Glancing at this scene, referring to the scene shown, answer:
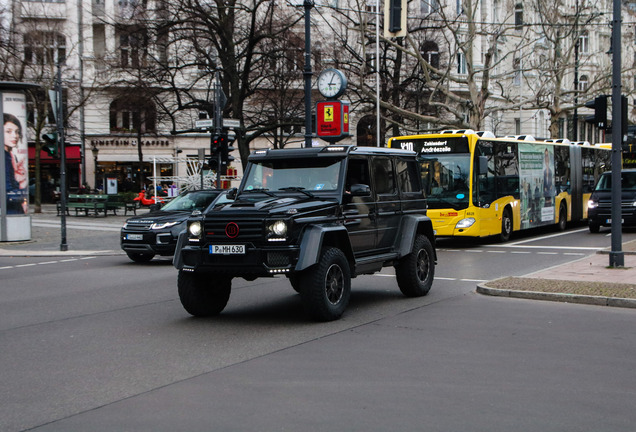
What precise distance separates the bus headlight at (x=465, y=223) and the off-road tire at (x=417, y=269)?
8.65m

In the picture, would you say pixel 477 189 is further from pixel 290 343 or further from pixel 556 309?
pixel 290 343

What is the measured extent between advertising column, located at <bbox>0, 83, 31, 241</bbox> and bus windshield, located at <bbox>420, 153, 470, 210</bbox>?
11132 millimetres

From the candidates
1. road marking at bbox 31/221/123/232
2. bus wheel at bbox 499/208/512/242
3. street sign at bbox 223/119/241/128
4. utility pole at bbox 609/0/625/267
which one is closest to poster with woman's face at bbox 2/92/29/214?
road marking at bbox 31/221/123/232

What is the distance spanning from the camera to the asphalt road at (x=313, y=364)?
5457mm

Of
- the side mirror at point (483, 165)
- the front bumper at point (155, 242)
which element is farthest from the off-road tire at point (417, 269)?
the side mirror at point (483, 165)

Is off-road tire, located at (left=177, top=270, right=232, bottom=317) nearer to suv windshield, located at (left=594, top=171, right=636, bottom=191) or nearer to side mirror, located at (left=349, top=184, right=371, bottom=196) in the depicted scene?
side mirror, located at (left=349, top=184, right=371, bottom=196)

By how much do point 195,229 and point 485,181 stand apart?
13.0 metres

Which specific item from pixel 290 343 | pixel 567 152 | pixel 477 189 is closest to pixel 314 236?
pixel 290 343

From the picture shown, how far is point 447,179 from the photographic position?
2055cm

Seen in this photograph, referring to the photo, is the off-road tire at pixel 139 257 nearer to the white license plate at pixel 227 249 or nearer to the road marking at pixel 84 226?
the white license plate at pixel 227 249

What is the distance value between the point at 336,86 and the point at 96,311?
1511 cm

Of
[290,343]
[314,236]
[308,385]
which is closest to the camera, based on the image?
[308,385]

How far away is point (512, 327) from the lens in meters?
8.99

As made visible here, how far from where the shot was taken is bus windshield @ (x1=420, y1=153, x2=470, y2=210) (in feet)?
66.8
